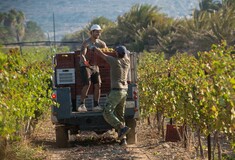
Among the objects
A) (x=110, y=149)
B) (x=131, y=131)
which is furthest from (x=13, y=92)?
(x=131, y=131)

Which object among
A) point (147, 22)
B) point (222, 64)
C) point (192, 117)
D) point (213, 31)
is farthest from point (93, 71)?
point (147, 22)

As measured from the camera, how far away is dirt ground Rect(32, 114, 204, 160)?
12953 millimetres

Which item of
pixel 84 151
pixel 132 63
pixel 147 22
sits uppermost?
pixel 147 22

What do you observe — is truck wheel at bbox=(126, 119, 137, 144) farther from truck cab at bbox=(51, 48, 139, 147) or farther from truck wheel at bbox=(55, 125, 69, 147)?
truck wheel at bbox=(55, 125, 69, 147)

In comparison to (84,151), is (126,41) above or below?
above

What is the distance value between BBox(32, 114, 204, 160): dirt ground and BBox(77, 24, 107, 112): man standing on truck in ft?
3.29

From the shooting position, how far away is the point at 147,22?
184ft

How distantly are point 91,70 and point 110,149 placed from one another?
1928mm

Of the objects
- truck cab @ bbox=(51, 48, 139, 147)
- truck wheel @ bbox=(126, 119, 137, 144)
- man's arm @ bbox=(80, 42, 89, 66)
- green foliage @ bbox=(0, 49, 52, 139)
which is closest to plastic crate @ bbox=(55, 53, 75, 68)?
truck cab @ bbox=(51, 48, 139, 147)

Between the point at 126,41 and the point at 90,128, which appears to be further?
the point at 126,41

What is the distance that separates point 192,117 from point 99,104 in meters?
3.79

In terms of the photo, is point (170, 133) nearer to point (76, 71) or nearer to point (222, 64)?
point (76, 71)

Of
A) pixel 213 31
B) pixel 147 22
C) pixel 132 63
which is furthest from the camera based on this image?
pixel 147 22

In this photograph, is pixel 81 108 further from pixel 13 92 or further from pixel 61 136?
pixel 13 92
